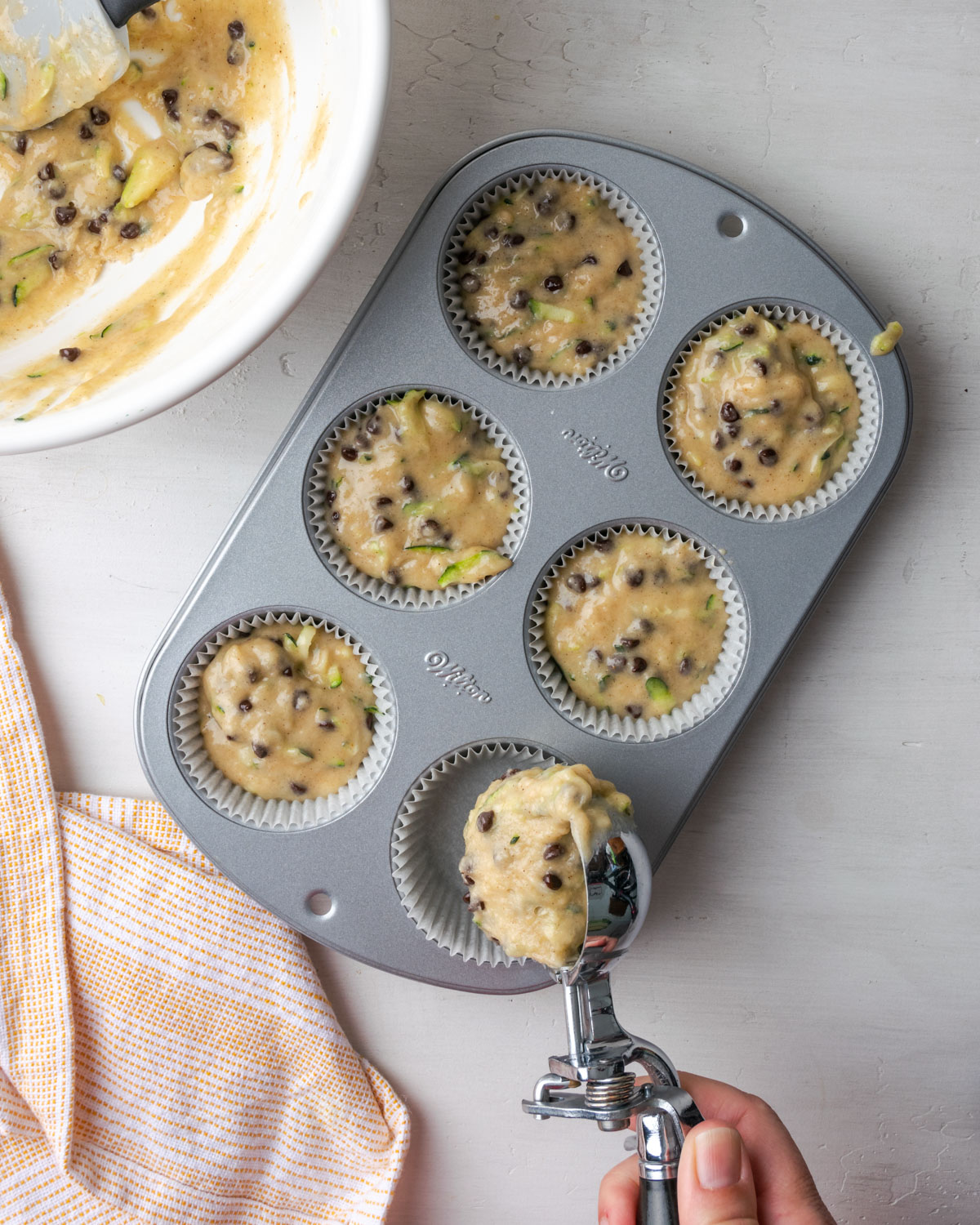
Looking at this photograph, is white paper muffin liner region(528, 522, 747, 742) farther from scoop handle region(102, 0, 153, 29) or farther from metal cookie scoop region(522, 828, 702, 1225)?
scoop handle region(102, 0, 153, 29)

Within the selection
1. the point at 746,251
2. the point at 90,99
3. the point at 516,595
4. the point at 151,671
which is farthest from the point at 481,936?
Answer: the point at 90,99

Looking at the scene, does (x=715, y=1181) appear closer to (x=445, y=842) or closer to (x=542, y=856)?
(x=542, y=856)

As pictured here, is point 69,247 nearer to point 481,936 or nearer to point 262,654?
point 262,654

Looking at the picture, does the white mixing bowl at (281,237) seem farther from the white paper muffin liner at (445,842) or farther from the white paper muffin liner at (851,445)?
the white paper muffin liner at (445,842)

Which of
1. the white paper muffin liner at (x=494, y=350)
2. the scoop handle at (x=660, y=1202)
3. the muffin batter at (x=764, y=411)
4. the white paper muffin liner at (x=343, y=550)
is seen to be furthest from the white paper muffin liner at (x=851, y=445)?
the scoop handle at (x=660, y=1202)

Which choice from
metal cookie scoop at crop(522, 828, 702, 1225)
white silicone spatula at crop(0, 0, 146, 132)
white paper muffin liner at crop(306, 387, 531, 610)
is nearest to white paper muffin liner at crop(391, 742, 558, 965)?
metal cookie scoop at crop(522, 828, 702, 1225)

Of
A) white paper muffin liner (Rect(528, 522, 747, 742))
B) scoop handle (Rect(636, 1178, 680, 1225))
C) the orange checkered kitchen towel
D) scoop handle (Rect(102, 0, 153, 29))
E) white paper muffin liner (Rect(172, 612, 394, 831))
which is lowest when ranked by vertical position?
the orange checkered kitchen towel
